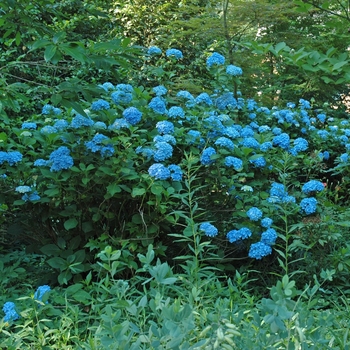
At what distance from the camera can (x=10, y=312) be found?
2295 mm

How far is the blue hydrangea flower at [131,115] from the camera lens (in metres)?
2.99

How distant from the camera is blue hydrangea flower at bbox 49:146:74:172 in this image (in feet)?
9.12

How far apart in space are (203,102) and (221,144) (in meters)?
0.61

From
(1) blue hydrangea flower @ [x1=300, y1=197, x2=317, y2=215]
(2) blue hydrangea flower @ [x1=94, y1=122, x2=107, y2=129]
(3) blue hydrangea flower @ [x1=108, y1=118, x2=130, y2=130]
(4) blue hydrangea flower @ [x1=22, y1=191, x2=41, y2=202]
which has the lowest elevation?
(1) blue hydrangea flower @ [x1=300, y1=197, x2=317, y2=215]

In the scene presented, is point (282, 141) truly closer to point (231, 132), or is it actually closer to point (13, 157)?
point (231, 132)

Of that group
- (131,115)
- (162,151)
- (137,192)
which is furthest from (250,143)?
(137,192)

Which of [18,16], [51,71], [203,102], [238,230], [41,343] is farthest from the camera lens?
[51,71]

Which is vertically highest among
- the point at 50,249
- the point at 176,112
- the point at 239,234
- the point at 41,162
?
the point at 176,112

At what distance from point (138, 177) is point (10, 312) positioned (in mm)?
989

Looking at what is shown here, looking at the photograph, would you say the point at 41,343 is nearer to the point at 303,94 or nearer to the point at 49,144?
the point at 49,144

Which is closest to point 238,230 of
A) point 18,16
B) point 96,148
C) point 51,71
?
point 96,148

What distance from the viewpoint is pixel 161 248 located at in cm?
289

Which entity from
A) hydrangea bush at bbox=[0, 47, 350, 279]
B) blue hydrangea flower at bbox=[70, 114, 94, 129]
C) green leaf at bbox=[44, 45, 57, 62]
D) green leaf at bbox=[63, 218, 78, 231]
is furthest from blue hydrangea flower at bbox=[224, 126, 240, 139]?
green leaf at bbox=[44, 45, 57, 62]

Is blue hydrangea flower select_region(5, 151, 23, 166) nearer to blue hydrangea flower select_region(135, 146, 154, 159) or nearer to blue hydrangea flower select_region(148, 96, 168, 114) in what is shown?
blue hydrangea flower select_region(135, 146, 154, 159)
